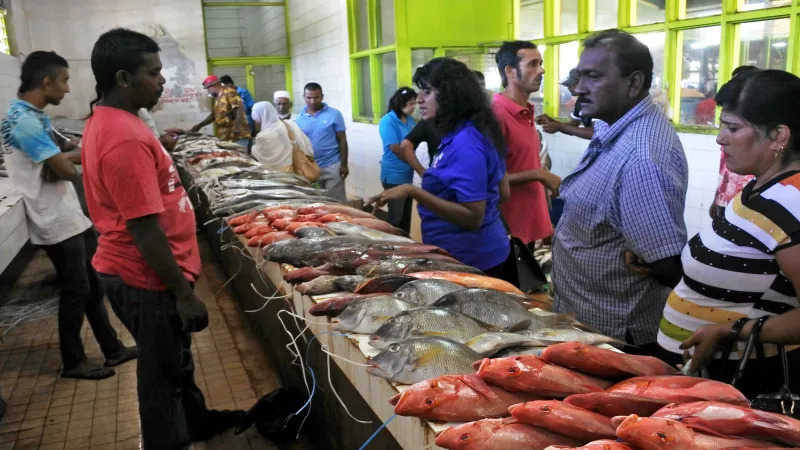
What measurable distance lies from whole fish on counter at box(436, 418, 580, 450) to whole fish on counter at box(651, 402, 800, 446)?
223 millimetres

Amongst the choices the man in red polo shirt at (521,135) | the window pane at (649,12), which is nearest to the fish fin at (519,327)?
the man in red polo shirt at (521,135)

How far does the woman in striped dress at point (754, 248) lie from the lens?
1652mm

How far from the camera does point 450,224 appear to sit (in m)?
3.06

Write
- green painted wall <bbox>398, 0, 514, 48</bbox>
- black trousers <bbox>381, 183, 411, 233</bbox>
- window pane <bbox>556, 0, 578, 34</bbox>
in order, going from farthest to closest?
green painted wall <bbox>398, 0, 514, 48</bbox> < window pane <bbox>556, 0, 578, 34</bbox> < black trousers <bbox>381, 183, 411, 233</bbox>

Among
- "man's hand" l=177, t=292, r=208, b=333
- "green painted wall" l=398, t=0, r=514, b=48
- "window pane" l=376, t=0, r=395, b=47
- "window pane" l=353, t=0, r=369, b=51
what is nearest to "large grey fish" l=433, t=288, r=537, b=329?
"man's hand" l=177, t=292, r=208, b=333

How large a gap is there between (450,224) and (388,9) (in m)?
6.47

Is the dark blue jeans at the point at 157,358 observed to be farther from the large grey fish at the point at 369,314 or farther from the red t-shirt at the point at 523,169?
the red t-shirt at the point at 523,169

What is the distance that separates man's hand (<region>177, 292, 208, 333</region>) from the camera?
2.57 m

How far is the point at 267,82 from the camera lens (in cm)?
1605

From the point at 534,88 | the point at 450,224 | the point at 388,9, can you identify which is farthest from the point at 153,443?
the point at 388,9

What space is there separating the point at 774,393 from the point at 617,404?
2.41ft

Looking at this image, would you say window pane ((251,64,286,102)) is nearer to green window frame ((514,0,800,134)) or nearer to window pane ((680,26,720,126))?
green window frame ((514,0,800,134))

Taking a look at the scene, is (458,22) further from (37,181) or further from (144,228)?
(144,228)

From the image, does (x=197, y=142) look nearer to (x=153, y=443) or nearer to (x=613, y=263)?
(x=153, y=443)
